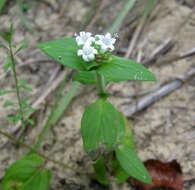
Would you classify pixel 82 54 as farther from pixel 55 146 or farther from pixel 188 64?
pixel 188 64

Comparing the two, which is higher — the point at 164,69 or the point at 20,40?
the point at 20,40

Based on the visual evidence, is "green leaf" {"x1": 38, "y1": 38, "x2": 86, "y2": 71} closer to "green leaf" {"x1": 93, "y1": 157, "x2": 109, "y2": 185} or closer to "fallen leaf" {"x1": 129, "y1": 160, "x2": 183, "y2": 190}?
"green leaf" {"x1": 93, "y1": 157, "x2": 109, "y2": 185}

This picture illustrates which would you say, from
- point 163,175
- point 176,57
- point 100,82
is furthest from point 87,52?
point 176,57

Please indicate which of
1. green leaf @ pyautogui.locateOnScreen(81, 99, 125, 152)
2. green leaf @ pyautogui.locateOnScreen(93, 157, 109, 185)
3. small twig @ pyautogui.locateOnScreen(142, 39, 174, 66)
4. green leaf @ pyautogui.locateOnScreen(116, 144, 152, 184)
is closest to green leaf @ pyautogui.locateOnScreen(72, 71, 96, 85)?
green leaf @ pyautogui.locateOnScreen(81, 99, 125, 152)

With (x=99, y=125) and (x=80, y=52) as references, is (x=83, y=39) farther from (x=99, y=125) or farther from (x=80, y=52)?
(x=99, y=125)

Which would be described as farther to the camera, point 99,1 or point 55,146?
point 99,1

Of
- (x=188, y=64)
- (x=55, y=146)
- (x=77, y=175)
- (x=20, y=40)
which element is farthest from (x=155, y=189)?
(x=20, y=40)

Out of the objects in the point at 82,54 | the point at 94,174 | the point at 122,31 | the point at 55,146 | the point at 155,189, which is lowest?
the point at 155,189
